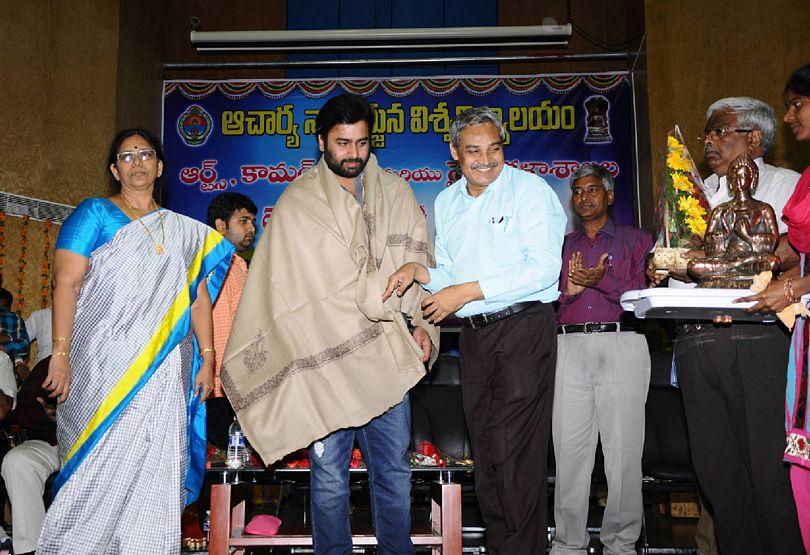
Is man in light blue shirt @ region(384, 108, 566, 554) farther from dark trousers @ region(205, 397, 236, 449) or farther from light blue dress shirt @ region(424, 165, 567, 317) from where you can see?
dark trousers @ region(205, 397, 236, 449)

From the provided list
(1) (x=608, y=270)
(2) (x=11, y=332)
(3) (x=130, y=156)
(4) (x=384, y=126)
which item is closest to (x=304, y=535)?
(3) (x=130, y=156)

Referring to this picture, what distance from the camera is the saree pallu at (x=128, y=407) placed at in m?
2.87

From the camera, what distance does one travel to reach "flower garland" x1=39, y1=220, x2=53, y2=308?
652cm

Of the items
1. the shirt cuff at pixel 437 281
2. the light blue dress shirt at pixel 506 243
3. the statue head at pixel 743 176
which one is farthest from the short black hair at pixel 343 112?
the statue head at pixel 743 176

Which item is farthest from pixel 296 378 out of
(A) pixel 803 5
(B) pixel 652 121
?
(A) pixel 803 5

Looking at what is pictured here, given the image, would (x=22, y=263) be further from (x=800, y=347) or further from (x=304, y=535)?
(x=800, y=347)

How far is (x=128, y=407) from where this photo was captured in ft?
9.71

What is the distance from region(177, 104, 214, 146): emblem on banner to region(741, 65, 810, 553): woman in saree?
19.6 feet

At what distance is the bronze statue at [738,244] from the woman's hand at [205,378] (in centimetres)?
192

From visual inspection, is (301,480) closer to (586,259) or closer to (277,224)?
(277,224)

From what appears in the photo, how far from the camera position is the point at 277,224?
287cm

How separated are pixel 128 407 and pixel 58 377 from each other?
0.91ft

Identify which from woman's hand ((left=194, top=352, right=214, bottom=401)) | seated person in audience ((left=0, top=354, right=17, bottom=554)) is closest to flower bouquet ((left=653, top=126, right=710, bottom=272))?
woman's hand ((left=194, top=352, right=214, bottom=401))

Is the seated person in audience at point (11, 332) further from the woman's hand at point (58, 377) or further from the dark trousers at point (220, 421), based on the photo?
the woman's hand at point (58, 377)
